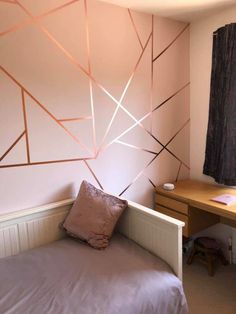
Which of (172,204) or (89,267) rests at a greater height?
(172,204)

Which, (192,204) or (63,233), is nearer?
(63,233)

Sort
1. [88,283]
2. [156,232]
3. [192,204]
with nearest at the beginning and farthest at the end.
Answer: [88,283], [156,232], [192,204]

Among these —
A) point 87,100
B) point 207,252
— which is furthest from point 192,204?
point 87,100

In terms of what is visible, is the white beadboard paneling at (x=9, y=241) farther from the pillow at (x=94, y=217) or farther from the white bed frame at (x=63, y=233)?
the pillow at (x=94, y=217)

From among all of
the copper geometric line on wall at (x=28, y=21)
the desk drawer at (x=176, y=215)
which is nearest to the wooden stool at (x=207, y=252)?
the desk drawer at (x=176, y=215)

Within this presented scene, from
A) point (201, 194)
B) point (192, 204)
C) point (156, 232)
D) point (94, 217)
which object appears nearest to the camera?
point (156, 232)

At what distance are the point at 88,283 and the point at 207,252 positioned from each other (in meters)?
1.46

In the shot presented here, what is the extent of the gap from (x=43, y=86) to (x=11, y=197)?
878 mm

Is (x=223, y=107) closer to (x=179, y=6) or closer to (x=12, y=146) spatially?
(x=179, y=6)

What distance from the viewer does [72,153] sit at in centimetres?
218

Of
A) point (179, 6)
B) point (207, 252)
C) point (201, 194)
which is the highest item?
point (179, 6)

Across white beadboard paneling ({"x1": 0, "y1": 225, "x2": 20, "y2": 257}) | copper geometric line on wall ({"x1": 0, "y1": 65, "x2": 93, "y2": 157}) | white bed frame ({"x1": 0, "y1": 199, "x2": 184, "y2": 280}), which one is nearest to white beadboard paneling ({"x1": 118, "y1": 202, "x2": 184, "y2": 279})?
white bed frame ({"x1": 0, "y1": 199, "x2": 184, "y2": 280})

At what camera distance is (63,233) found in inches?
84.4

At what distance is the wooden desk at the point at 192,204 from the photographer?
7.52 feet
